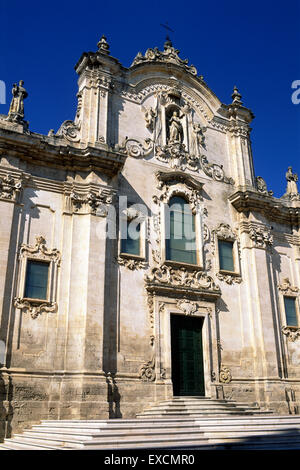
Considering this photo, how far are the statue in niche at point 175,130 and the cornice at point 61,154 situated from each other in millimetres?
3215

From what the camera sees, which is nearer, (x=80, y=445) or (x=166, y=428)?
(x=80, y=445)

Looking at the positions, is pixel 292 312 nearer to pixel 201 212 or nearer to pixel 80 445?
pixel 201 212

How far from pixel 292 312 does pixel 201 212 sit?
572 cm

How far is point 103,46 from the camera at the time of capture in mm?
18797

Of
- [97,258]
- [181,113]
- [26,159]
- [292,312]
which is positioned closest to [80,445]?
[97,258]

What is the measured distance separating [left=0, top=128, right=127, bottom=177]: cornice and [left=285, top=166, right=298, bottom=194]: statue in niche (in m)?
9.29

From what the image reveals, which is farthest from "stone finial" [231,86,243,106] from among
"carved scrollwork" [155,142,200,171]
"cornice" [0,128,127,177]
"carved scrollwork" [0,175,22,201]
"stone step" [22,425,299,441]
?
"stone step" [22,425,299,441]

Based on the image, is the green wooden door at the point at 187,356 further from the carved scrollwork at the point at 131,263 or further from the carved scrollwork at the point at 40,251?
the carved scrollwork at the point at 40,251

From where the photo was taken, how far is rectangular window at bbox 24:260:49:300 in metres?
14.7

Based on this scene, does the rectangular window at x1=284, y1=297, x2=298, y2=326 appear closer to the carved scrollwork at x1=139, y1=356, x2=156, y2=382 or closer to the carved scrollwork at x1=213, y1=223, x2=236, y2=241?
the carved scrollwork at x1=213, y1=223, x2=236, y2=241

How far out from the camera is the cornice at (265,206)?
1939 centimetres

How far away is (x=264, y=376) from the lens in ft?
56.9

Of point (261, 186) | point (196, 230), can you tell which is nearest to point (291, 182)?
point (261, 186)

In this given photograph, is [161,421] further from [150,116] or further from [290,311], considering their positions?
[150,116]
